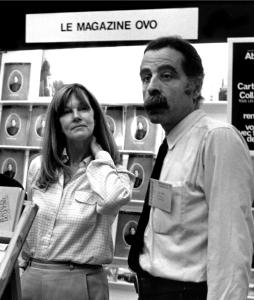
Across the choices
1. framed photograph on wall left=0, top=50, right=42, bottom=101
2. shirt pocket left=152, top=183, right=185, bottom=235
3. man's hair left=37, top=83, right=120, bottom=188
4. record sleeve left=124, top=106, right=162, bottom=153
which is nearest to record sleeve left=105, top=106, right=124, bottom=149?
record sleeve left=124, top=106, right=162, bottom=153

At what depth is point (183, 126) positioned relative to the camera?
4.89ft

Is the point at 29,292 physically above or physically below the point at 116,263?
above

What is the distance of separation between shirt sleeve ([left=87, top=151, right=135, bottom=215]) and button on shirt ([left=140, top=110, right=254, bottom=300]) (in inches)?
17.8

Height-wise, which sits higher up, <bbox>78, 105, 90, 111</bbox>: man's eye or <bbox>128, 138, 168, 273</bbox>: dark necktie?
<bbox>78, 105, 90, 111</bbox>: man's eye

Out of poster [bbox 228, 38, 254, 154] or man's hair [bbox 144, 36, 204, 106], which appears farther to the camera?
poster [bbox 228, 38, 254, 154]

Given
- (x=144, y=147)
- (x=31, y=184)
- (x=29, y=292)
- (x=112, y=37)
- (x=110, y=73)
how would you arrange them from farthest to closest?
(x=110, y=73)
(x=144, y=147)
(x=112, y=37)
(x=31, y=184)
(x=29, y=292)

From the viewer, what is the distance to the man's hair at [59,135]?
2.06 metres

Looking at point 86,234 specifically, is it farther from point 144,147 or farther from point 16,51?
point 16,51

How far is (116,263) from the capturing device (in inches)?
156

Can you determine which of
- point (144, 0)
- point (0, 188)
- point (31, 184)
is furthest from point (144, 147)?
point (0, 188)

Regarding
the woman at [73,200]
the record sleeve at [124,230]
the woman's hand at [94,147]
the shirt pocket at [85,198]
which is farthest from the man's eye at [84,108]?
the record sleeve at [124,230]

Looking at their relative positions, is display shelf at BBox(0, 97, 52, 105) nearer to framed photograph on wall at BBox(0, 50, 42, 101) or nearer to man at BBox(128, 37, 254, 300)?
framed photograph on wall at BBox(0, 50, 42, 101)

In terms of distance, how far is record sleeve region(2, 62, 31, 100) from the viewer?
13.8 feet

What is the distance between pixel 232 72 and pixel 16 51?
207cm
